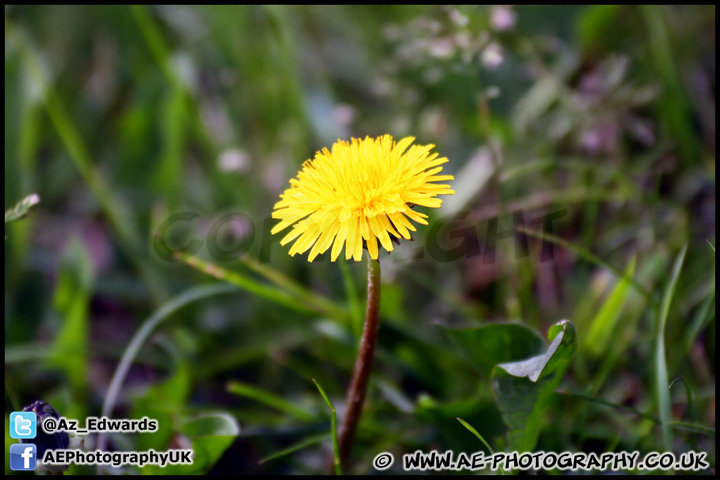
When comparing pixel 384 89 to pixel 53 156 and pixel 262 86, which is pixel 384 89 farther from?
pixel 53 156

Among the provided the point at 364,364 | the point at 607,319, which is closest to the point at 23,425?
the point at 364,364

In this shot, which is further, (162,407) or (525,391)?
(162,407)

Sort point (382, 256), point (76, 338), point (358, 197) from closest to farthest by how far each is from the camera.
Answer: point (358, 197) < point (76, 338) < point (382, 256)

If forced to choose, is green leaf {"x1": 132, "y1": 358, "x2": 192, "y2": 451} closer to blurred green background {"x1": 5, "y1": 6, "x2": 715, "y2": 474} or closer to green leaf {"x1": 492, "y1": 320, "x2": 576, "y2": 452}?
blurred green background {"x1": 5, "y1": 6, "x2": 715, "y2": 474}

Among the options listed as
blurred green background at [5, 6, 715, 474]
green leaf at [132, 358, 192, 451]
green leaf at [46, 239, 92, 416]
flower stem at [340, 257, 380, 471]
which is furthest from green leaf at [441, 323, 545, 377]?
green leaf at [46, 239, 92, 416]

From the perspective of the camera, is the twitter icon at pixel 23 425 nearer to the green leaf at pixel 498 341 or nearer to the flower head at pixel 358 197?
the flower head at pixel 358 197

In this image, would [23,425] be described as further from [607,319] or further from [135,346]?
[607,319]
